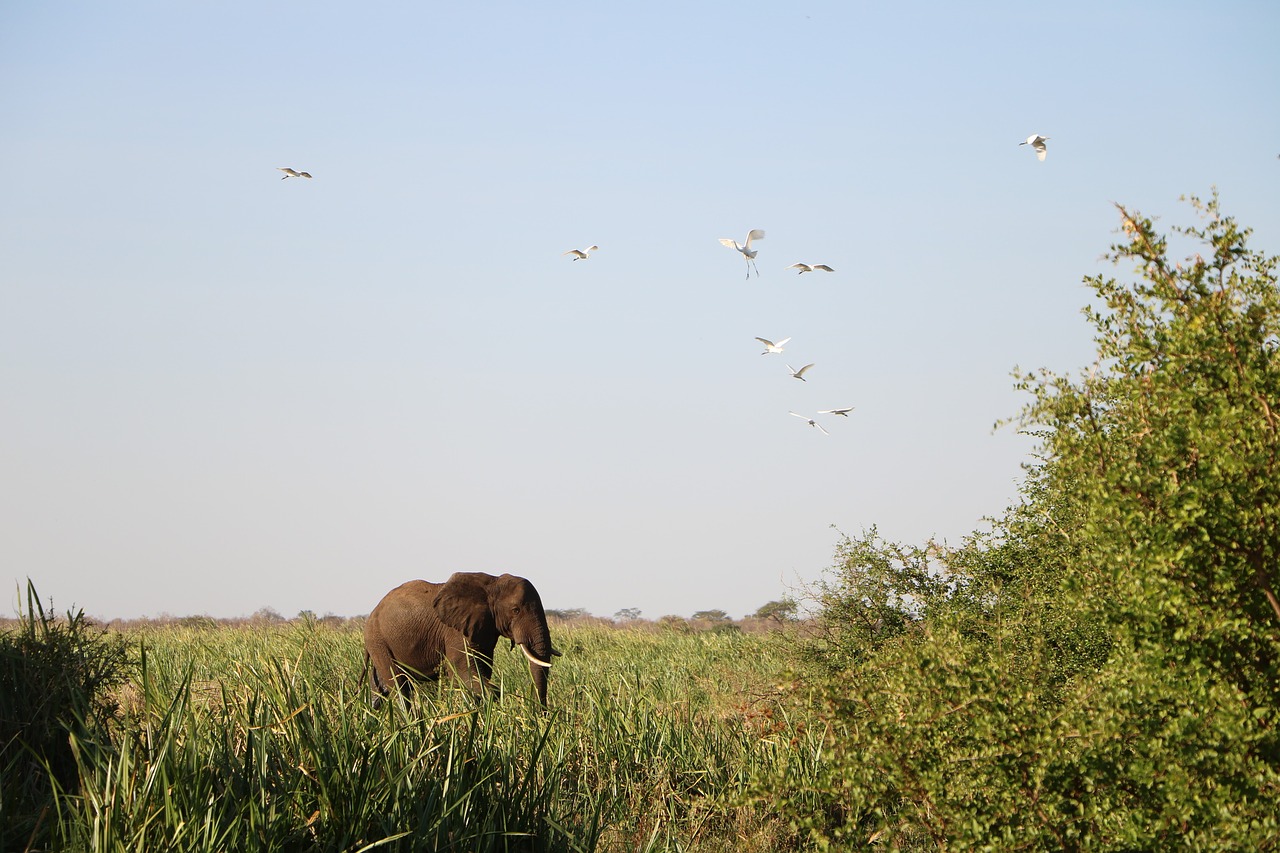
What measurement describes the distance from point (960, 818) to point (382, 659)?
13571 mm

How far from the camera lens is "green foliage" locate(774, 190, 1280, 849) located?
5695 millimetres

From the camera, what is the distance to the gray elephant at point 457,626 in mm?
16172

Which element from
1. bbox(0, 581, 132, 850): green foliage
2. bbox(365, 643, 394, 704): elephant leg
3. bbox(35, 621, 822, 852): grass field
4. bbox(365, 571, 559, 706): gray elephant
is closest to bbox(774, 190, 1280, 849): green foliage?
bbox(35, 621, 822, 852): grass field

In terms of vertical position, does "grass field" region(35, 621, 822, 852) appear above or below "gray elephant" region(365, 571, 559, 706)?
below

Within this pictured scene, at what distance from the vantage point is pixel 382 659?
18.5 metres

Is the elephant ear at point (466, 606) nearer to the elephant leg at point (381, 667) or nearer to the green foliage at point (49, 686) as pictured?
the elephant leg at point (381, 667)

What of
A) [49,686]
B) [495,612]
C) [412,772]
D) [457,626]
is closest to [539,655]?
[495,612]

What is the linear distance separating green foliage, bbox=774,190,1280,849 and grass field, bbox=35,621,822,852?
0.96 m

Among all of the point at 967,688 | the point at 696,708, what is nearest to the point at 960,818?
the point at 967,688

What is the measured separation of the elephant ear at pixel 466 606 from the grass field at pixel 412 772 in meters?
4.53

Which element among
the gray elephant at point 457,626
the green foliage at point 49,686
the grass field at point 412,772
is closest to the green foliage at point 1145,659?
the grass field at point 412,772

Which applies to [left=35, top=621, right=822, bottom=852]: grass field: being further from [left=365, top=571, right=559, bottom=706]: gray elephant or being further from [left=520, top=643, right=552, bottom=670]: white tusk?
[left=365, top=571, right=559, bottom=706]: gray elephant

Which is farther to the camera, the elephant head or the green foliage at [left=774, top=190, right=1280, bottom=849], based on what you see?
the elephant head

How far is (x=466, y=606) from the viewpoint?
16734 millimetres
